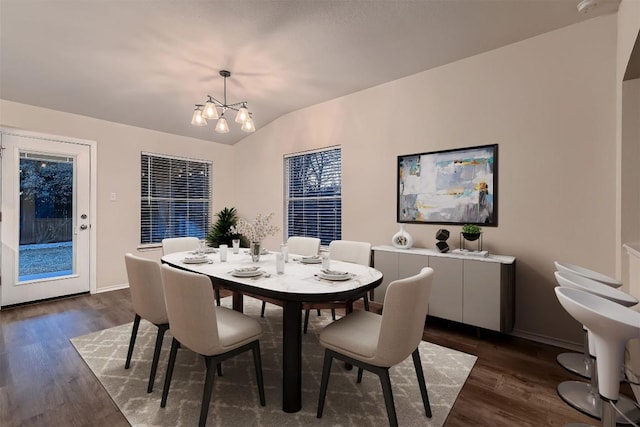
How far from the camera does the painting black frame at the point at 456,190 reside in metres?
3.02

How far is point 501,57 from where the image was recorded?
2.95 m

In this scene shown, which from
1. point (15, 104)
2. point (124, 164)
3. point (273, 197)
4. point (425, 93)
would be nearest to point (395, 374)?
point (425, 93)

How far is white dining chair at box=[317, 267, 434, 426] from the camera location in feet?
4.90

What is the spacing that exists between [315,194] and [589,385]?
353cm

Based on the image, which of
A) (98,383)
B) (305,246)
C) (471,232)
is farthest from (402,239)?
(98,383)

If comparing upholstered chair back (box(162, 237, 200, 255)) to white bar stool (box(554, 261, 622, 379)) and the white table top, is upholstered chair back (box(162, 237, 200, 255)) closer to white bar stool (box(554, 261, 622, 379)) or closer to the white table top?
the white table top

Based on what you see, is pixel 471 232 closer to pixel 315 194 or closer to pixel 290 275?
pixel 290 275

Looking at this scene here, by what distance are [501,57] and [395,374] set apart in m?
3.05

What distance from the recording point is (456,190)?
3232mm

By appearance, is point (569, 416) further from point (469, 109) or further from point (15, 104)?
point (15, 104)

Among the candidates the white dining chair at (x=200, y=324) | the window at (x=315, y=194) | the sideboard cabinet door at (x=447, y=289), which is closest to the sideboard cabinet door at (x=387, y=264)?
the sideboard cabinet door at (x=447, y=289)

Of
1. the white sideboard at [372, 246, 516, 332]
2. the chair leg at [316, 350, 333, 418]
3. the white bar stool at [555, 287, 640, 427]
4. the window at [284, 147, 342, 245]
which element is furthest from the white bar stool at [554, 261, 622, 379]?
the window at [284, 147, 342, 245]

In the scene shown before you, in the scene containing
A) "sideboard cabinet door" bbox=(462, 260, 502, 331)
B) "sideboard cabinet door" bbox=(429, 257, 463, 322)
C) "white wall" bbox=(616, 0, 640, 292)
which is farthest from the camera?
"sideboard cabinet door" bbox=(429, 257, 463, 322)

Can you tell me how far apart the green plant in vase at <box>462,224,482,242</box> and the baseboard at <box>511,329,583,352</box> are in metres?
0.96
